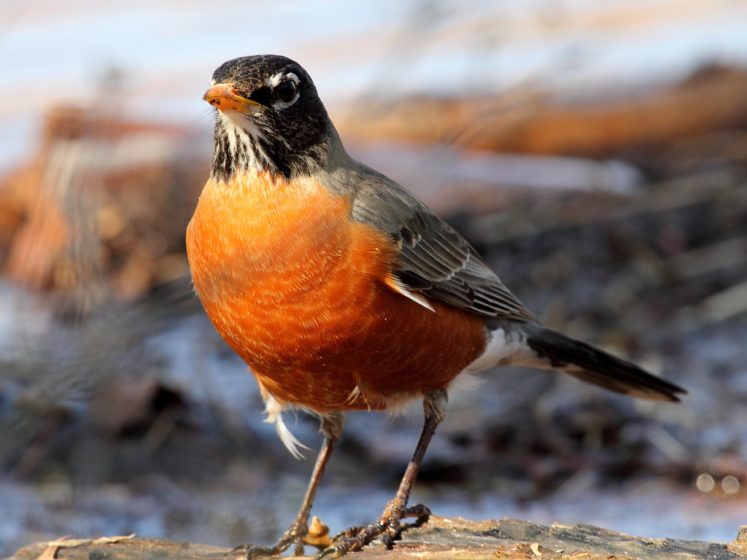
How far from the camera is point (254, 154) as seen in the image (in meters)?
4.84

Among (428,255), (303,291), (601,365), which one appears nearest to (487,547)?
(303,291)

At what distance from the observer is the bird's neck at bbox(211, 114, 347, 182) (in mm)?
4805

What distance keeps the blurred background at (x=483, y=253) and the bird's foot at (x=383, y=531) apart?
1.99 ft

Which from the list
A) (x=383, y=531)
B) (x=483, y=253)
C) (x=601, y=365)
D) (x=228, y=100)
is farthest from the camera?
(x=483, y=253)

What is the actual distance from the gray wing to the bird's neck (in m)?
0.24

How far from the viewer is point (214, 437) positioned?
23.6 ft

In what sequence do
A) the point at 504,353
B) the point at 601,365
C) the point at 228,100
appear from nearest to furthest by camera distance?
the point at 228,100 → the point at 504,353 → the point at 601,365

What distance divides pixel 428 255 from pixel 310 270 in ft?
2.52

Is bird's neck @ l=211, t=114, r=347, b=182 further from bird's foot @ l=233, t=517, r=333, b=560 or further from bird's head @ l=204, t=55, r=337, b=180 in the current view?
bird's foot @ l=233, t=517, r=333, b=560

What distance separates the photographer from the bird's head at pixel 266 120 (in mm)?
4699

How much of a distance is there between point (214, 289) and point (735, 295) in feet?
16.3

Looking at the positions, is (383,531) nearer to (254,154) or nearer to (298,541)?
(298,541)

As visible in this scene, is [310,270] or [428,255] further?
[428,255]

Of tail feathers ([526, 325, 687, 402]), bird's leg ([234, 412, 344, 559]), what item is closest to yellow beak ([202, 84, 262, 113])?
bird's leg ([234, 412, 344, 559])
